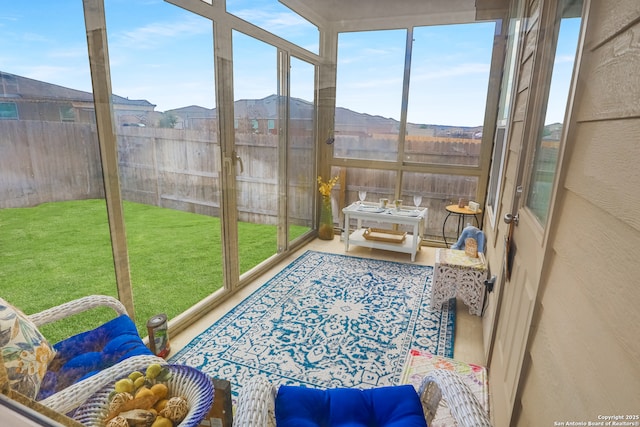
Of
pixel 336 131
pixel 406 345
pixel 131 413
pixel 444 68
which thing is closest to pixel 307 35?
pixel 336 131

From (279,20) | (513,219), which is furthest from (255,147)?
(513,219)

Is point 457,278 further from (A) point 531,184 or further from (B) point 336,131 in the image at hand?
(B) point 336,131

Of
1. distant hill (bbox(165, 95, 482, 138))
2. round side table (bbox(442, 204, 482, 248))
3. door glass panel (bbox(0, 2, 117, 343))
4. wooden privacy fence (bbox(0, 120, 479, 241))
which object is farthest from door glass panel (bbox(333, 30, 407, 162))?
door glass panel (bbox(0, 2, 117, 343))

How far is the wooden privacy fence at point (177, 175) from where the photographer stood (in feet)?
3.93

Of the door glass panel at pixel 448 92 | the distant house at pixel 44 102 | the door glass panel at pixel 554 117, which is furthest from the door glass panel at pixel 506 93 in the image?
the distant house at pixel 44 102

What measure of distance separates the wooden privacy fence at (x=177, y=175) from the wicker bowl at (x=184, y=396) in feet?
2.64

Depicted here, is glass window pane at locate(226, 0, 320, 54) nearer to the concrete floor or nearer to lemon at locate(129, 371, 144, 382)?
the concrete floor

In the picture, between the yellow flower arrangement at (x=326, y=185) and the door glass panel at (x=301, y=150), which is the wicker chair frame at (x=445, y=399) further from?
the yellow flower arrangement at (x=326, y=185)

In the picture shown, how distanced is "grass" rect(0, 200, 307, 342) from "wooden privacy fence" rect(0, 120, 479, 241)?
0.08 metres

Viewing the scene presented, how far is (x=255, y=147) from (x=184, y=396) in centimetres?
204

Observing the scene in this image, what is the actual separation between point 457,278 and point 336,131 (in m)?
2.14

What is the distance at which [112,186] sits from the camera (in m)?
1.46

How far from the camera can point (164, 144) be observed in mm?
1875

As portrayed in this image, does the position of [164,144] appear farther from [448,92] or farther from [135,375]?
[448,92]
